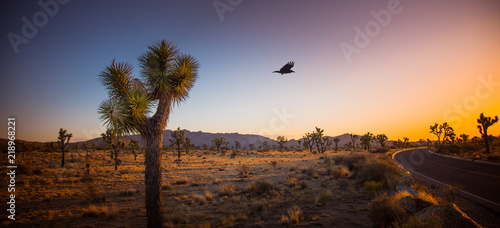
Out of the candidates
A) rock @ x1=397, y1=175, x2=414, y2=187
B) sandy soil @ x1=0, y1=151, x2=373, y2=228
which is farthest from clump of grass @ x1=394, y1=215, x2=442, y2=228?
rock @ x1=397, y1=175, x2=414, y2=187

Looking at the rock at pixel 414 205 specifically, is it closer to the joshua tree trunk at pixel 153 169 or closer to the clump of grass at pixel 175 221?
the clump of grass at pixel 175 221

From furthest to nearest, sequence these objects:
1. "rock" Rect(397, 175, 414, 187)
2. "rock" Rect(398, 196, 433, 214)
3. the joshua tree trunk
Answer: "rock" Rect(397, 175, 414, 187) < the joshua tree trunk < "rock" Rect(398, 196, 433, 214)

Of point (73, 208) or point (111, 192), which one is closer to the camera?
point (73, 208)

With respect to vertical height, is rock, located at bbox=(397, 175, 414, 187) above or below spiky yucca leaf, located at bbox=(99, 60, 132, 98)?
below

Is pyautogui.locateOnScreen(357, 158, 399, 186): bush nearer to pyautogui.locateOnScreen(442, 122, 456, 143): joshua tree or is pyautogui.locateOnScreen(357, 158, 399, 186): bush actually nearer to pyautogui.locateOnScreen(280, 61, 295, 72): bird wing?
pyautogui.locateOnScreen(280, 61, 295, 72): bird wing

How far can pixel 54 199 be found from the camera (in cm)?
1180

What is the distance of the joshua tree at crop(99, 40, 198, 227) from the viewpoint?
22.8 ft

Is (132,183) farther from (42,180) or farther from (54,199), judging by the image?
(42,180)

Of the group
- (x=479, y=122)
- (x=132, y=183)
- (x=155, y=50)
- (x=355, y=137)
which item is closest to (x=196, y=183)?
(x=132, y=183)

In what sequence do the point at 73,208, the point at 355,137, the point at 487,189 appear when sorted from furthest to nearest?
the point at 355,137
the point at 73,208
the point at 487,189

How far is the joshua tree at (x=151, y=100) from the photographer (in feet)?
22.8

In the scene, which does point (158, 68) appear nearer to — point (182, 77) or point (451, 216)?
point (182, 77)

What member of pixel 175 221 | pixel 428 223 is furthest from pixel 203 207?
pixel 428 223

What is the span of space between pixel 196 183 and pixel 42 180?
13.9 meters
